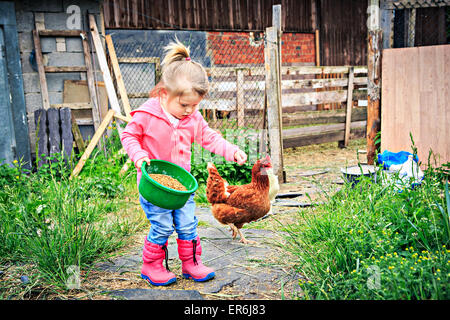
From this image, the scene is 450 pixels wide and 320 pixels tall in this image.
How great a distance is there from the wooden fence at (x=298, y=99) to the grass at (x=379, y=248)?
3947 mm

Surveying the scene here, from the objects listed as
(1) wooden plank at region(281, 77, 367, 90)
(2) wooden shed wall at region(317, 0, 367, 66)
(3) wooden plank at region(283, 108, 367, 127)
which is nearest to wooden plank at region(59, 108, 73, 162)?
(1) wooden plank at region(281, 77, 367, 90)

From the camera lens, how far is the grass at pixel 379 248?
2.10m

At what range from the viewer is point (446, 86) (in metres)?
5.01

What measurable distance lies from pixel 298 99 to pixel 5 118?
5.57m

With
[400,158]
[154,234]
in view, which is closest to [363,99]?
[400,158]

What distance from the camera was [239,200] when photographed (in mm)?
3574

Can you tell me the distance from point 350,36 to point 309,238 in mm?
11213

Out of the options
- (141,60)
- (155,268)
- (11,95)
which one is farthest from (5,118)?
(155,268)

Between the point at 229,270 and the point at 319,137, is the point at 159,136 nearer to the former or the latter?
the point at 229,270

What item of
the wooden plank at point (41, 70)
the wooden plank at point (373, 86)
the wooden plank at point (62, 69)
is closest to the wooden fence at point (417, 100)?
the wooden plank at point (373, 86)

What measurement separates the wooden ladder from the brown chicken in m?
4.36

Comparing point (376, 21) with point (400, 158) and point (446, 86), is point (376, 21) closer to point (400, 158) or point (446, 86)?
point (446, 86)

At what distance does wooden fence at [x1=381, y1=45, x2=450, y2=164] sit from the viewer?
5039 millimetres

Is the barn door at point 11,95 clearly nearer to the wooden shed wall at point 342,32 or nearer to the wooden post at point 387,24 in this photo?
the wooden post at point 387,24
